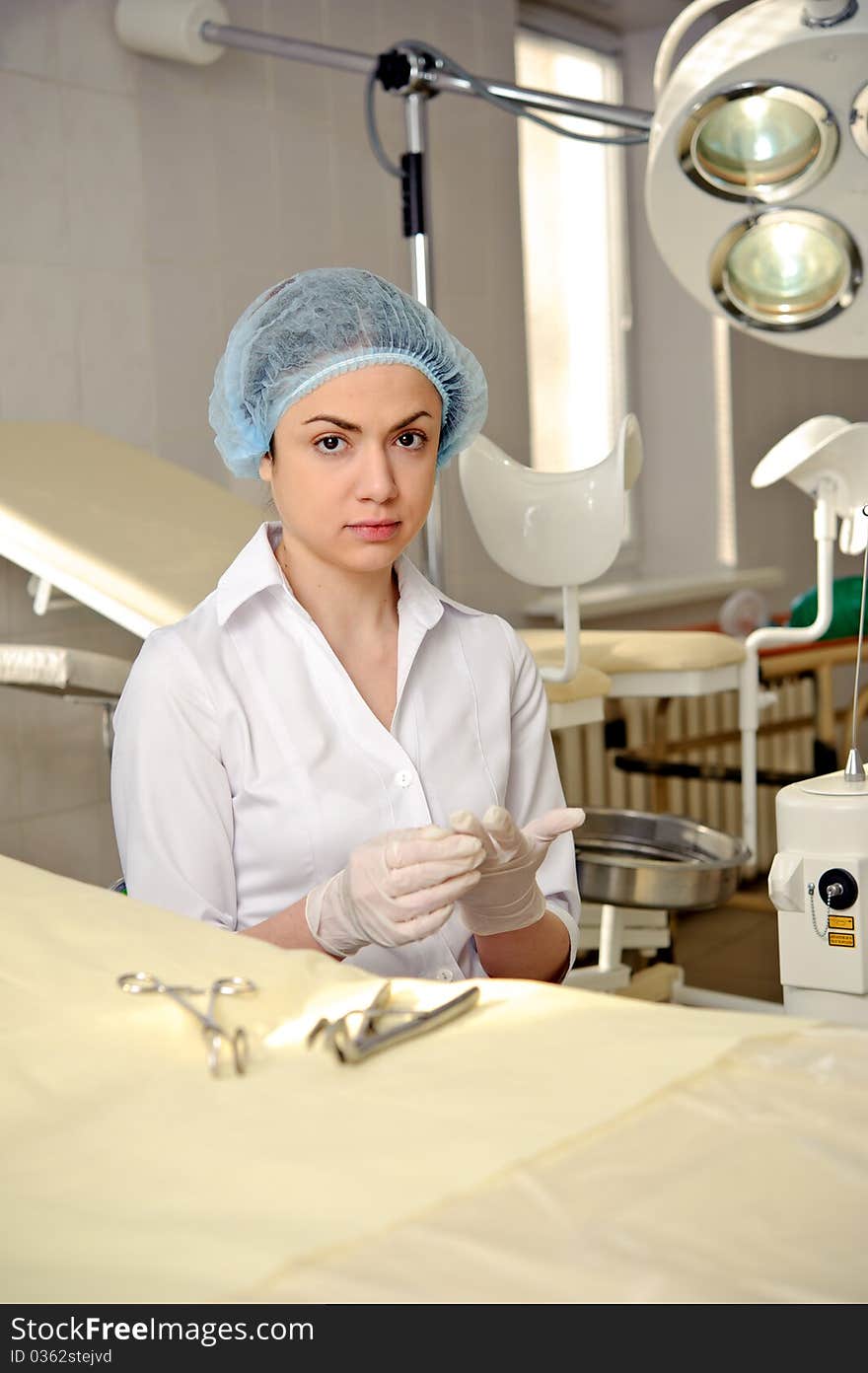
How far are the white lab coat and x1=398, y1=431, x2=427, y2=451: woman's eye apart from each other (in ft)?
0.58

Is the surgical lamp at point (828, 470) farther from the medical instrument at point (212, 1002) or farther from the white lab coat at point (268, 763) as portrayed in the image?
the medical instrument at point (212, 1002)

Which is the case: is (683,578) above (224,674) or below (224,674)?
above

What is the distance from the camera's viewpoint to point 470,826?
102 centimetres

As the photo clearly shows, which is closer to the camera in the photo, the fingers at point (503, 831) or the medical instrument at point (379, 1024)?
the medical instrument at point (379, 1024)

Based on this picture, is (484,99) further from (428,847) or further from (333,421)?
(428,847)

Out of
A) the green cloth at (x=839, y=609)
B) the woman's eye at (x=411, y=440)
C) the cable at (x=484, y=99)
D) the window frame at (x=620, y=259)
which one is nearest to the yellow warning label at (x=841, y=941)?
the woman's eye at (x=411, y=440)

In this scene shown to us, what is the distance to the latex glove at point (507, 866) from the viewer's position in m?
1.05

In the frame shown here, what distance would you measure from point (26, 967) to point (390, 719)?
73cm

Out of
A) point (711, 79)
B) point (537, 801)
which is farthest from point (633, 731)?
point (711, 79)

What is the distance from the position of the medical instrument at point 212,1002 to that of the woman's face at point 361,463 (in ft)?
2.45

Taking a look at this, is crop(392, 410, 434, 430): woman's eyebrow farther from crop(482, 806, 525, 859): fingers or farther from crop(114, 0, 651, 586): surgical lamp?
crop(114, 0, 651, 586): surgical lamp

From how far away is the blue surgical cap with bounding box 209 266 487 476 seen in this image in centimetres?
145

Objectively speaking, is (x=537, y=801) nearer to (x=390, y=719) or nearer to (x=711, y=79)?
(x=390, y=719)

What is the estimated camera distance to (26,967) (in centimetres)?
80
